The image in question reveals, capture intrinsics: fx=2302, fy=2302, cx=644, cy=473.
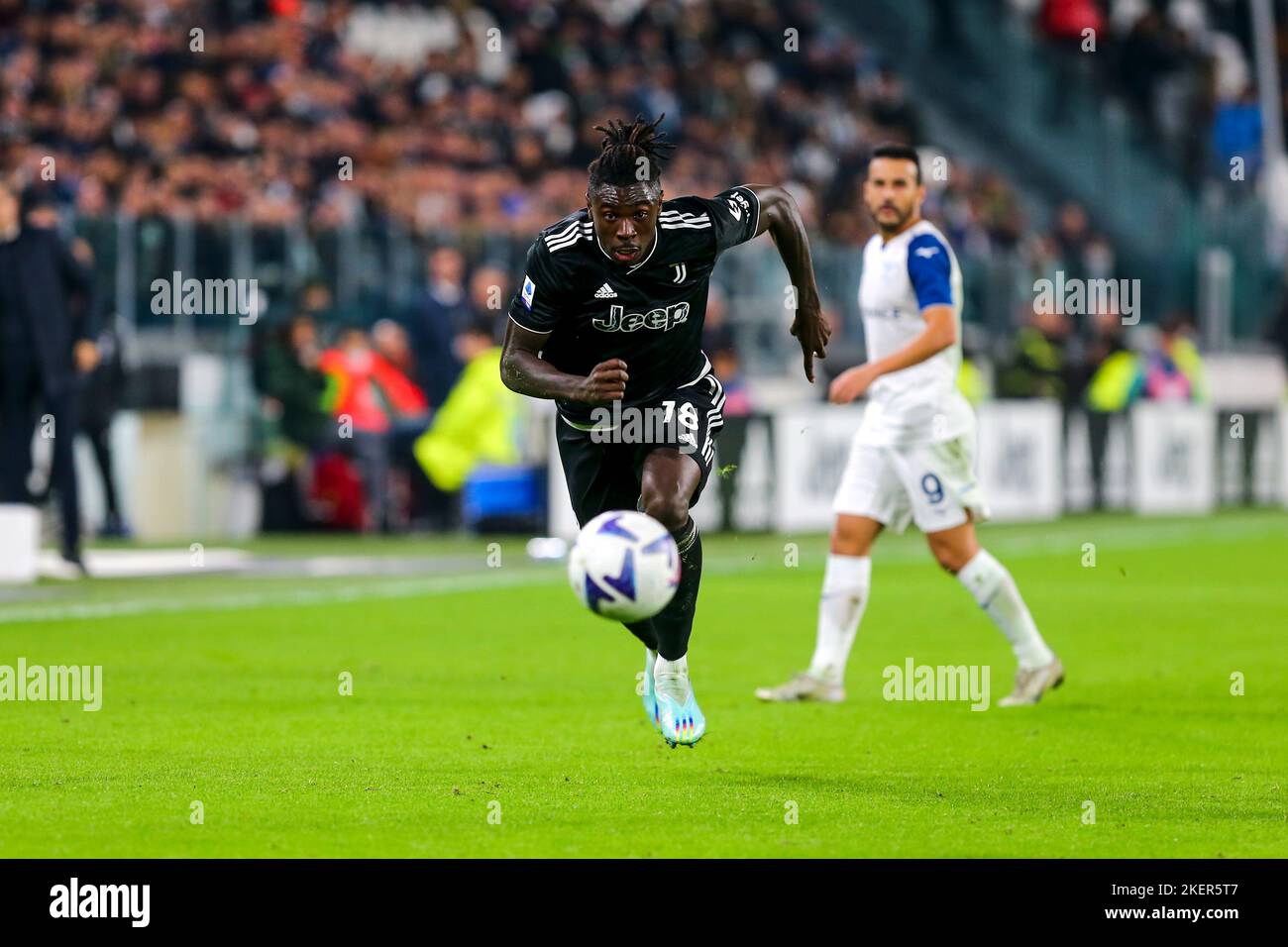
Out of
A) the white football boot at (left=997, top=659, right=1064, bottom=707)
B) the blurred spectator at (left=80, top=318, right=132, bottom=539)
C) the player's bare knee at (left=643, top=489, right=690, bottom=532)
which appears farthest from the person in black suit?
the player's bare knee at (left=643, top=489, right=690, bottom=532)

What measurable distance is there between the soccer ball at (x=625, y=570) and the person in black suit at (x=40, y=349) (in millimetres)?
9136

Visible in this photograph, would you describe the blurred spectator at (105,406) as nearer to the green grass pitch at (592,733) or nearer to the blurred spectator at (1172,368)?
the green grass pitch at (592,733)

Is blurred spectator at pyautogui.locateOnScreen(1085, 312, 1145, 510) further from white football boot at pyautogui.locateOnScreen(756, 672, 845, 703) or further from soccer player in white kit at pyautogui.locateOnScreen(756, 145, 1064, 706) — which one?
white football boot at pyautogui.locateOnScreen(756, 672, 845, 703)

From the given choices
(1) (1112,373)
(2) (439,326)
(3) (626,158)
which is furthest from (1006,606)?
(1) (1112,373)

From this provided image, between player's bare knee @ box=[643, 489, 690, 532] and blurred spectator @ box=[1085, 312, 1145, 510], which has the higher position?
blurred spectator @ box=[1085, 312, 1145, 510]

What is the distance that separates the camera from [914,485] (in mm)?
10219

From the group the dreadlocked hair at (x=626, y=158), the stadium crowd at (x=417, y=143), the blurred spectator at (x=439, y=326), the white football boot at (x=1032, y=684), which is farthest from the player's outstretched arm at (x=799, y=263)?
the blurred spectator at (x=439, y=326)

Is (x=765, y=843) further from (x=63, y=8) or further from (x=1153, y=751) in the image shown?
(x=63, y=8)

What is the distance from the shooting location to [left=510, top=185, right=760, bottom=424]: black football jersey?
26.3 ft

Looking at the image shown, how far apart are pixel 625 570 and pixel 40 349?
9.40 m

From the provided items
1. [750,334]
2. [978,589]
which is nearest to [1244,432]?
[750,334]

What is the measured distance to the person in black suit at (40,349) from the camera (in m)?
15.9

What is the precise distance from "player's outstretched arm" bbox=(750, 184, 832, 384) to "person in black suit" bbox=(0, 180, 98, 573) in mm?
8325
